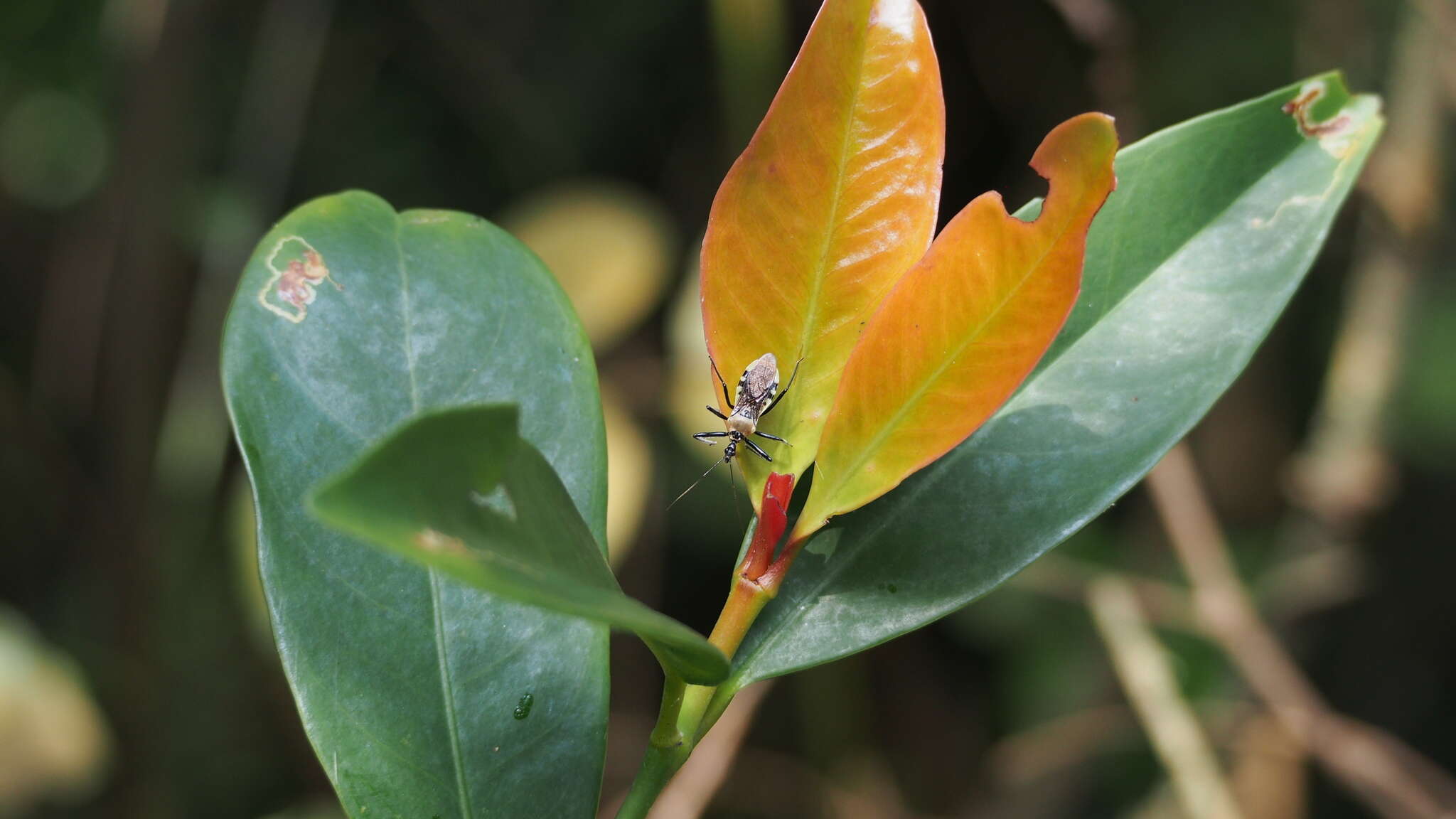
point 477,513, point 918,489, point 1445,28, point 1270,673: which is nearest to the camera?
point 477,513

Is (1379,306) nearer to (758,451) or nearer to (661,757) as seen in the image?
(758,451)

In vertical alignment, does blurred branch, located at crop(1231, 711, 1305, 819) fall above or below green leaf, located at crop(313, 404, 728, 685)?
below

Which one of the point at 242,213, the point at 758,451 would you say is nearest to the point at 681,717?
the point at 758,451

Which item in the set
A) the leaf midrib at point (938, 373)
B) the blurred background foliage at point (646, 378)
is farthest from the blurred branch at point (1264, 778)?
the leaf midrib at point (938, 373)

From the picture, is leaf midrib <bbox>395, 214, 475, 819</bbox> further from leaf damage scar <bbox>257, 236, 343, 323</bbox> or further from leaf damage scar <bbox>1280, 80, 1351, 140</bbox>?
leaf damage scar <bbox>1280, 80, 1351, 140</bbox>

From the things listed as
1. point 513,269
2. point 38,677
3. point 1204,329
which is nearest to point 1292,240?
point 1204,329

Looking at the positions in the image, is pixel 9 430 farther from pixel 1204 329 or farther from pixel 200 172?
pixel 1204 329

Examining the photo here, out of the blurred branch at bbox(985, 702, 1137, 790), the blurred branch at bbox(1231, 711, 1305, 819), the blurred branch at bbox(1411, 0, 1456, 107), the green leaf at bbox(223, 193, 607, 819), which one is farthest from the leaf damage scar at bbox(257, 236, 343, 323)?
the blurred branch at bbox(1411, 0, 1456, 107)
